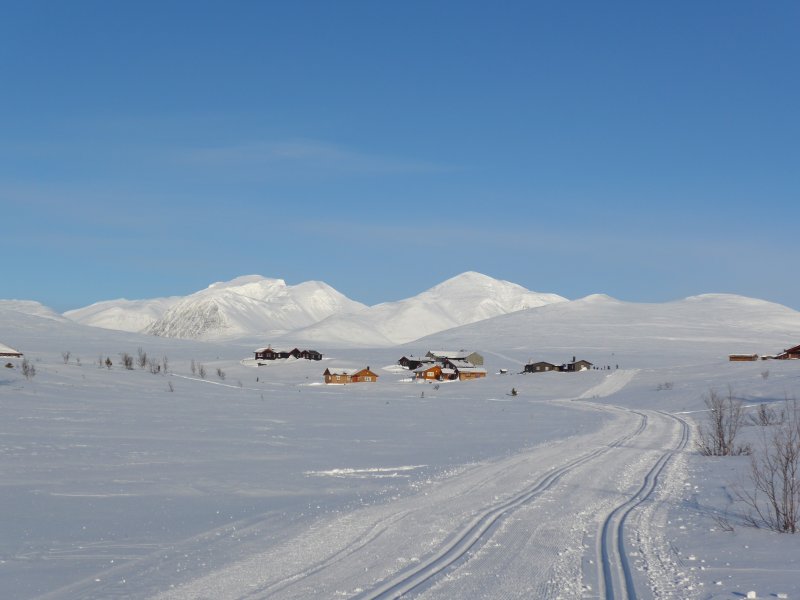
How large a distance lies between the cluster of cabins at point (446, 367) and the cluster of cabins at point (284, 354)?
17495 mm

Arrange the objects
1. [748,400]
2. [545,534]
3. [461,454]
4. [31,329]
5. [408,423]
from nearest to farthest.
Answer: [545,534], [461,454], [408,423], [748,400], [31,329]

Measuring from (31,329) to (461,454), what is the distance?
135949mm

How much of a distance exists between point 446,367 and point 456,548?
3891 inches

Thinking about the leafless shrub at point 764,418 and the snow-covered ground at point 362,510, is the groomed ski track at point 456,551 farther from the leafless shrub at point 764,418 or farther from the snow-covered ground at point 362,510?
the leafless shrub at point 764,418

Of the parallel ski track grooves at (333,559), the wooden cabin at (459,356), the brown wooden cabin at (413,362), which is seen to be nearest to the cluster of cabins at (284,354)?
the brown wooden cabin at (413,362)

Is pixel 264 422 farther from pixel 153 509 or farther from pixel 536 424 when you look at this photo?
pixel 153 509

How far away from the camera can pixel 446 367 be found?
357ft

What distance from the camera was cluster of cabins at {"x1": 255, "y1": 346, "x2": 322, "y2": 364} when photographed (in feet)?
425

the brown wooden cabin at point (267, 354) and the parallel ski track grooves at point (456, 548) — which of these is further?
the brown wooden cabin at point (267, 354)

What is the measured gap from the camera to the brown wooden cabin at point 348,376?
92.9m

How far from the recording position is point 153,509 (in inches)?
531

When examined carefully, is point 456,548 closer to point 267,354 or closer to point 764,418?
point 764,418

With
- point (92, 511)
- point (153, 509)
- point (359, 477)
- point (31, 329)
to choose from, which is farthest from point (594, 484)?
point (31, 329)

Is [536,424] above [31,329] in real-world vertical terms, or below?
below
